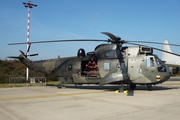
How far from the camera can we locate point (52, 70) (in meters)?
18.8

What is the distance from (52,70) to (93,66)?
15.6ft

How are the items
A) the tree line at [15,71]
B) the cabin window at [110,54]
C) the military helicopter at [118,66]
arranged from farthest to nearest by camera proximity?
the tree line at [15,71] < the cabin window at [110,54] < the military helicopter at [118,66]

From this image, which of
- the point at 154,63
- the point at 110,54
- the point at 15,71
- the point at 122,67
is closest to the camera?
the point at 154,63

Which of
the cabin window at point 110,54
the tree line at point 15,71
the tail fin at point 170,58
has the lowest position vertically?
the tree line at point 15,71

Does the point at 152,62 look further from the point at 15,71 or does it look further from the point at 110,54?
the point at 15,71

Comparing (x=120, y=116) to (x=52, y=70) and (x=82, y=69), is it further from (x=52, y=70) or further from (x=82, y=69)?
(x=52, y=70)

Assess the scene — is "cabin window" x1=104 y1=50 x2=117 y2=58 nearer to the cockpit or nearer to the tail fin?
the cockpit

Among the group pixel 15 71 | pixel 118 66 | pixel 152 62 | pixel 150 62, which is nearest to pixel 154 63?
pixel 152 62

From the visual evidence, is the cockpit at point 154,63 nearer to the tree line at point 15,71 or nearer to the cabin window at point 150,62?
the cabin window at point 150,62

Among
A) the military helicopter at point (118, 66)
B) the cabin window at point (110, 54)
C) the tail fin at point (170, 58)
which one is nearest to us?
the military helicopter at point (118, 66)

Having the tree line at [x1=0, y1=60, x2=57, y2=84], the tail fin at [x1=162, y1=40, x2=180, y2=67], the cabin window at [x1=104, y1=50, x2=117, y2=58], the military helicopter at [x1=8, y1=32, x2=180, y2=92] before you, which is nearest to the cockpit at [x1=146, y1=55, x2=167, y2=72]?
the military helicopter at [x1=8, y1=32, x2=180, y2=92]

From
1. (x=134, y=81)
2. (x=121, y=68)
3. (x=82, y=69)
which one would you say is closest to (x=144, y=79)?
(x=134, y=81)

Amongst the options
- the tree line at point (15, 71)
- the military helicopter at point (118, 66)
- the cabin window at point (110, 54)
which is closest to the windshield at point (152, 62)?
the military helicopter at point (118, 66)

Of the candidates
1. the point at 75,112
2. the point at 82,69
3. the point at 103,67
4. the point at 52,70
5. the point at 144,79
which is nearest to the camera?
the point at 75,112
